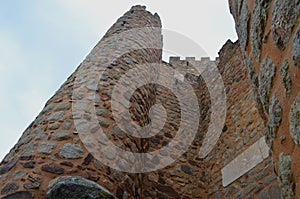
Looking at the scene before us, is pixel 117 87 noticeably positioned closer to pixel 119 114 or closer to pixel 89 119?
pixel 119 114

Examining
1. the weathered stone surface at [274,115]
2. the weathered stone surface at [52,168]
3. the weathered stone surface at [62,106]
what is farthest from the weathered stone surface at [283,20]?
the weathered stone surface at [62,106]

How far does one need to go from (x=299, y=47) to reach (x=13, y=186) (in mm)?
1876

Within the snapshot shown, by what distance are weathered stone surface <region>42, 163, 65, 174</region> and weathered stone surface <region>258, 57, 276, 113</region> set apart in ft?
4.62

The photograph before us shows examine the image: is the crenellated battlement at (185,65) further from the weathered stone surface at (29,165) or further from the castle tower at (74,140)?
the weathered stone surface at (29,165)

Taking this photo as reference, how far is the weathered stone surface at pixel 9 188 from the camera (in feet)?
7.02

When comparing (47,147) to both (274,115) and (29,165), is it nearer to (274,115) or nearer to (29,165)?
(29,165)

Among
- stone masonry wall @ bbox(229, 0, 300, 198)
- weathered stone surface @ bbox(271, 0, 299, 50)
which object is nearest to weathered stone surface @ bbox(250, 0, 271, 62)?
stone masonry wall @ bbox(229, 0, 300, 198)

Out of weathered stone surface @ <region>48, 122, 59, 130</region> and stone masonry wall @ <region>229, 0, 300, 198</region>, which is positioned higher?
weathered stone surface @ <region>48, 122, 59, 130</region>

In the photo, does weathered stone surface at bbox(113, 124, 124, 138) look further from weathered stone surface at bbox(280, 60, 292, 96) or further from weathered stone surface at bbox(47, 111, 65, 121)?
weathered stone surface at bbox(280, 60, 292, 96)

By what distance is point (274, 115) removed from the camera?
55.1 inches

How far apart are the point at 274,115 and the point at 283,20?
39 cm

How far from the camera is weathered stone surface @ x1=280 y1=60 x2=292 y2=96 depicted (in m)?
1.26

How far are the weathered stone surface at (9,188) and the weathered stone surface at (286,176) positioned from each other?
161 centimetres

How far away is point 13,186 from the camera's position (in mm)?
2164
